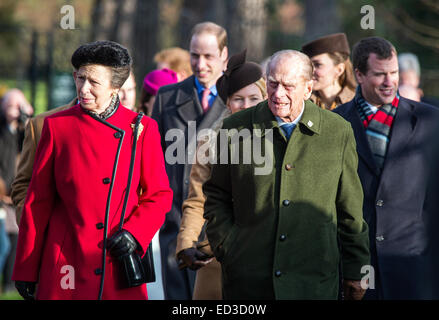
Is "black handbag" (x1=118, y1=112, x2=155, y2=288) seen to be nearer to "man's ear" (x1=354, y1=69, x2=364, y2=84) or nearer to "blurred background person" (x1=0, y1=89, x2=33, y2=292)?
"man's ear" (x1=354, y1=69, x2=364, y2=84)

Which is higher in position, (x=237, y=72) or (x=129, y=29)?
(x=129, y=29)

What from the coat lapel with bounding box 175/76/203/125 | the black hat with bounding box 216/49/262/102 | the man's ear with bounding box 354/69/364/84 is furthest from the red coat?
the coat lapel with bounding box 175/76/203/125

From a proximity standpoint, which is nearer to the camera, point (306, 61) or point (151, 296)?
point (306, 61)

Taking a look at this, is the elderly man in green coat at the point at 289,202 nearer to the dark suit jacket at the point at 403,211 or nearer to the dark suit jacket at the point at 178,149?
the dark suit jacket at the point at 403,211

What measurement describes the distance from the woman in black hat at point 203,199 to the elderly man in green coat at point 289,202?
0.68m

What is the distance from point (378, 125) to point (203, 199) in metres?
1.23

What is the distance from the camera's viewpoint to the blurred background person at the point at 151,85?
8289mm

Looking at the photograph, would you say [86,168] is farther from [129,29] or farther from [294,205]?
[129,29]

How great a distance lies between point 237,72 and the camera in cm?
633

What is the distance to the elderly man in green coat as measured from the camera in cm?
492

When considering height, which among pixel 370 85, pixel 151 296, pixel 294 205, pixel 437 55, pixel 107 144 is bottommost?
pixel 151 296

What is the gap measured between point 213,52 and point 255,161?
104 inches

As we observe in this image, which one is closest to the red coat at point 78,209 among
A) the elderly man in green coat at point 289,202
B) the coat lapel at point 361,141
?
the elderly man in green coat at point 289,202

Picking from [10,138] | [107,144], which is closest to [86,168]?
[107,144]
